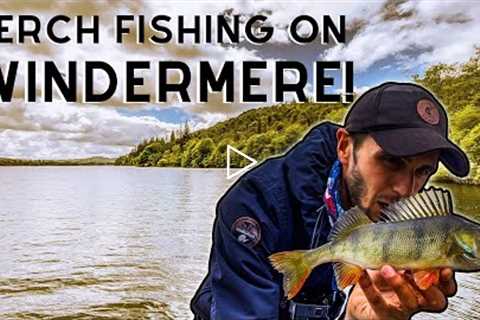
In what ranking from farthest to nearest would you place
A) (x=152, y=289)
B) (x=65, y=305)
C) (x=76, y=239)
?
1. (x=76, y=239)
2. (x=152, y=289)
3. (x=65, y=305)

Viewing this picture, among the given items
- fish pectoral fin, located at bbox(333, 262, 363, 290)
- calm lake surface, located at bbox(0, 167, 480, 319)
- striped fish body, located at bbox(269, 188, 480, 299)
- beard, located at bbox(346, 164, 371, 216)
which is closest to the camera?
striped fish body, located at bbox(269, 188, 480, 299)

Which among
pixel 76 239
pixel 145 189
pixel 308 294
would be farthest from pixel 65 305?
pixel 145 189

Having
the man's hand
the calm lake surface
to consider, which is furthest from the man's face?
the calm lake surface

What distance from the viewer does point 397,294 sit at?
1.70m

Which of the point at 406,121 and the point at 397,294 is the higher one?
the point at 406,121

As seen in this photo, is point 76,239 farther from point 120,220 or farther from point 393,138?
point 393,138

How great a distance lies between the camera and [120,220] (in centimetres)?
2328

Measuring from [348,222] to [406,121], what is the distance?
35 cm

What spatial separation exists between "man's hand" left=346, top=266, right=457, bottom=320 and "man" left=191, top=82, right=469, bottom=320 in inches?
0.7

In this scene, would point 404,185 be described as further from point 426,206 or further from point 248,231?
point 248,231

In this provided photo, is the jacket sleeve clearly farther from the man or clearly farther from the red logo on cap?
the red logo on cap

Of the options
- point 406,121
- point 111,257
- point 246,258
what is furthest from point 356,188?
point 111,257

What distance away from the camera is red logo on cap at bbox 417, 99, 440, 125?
1.92 metres

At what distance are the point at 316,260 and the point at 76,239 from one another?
18087mm
